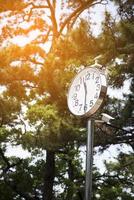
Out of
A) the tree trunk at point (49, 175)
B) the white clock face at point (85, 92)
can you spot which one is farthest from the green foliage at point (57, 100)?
the white clock face at point (85, 92)

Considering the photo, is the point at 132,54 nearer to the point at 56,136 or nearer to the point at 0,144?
the point at 56,136

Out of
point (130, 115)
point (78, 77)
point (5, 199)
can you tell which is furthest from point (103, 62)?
point (5, 199)

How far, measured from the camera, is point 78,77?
263 cm

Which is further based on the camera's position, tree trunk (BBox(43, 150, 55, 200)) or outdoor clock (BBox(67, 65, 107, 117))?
tree trunk (BBox(43, 150, 55, 200))

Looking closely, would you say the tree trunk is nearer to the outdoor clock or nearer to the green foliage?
the green foliage

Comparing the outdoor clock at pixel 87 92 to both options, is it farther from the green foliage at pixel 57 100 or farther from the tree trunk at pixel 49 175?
the tree trunk at pixel 49 175

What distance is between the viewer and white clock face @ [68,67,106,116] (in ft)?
7.93

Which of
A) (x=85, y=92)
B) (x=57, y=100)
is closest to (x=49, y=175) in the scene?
(x=57, y=100)

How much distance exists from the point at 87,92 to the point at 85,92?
20mm

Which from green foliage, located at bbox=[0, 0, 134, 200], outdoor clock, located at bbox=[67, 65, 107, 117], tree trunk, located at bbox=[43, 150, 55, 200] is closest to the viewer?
outdoor clock, located at bbox=[67, 65, 107, 117]

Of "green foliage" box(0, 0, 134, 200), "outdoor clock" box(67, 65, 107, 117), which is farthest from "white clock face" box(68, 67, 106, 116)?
"green foliage" box(0, 0, 134, 200)

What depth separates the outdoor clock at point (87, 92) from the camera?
2.39 metres

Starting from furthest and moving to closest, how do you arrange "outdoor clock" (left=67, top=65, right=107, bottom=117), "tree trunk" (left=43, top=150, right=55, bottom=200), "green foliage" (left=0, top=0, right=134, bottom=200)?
1. "tree trunk" (left=43, top=150, right=55, bottom=200)
2. "green foliage" (left=0, top=0, right=134, bottom=200)
3. "outdoor clock" (left=67, top=65, right=107, bottom=117)

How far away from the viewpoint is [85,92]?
8.23ft
